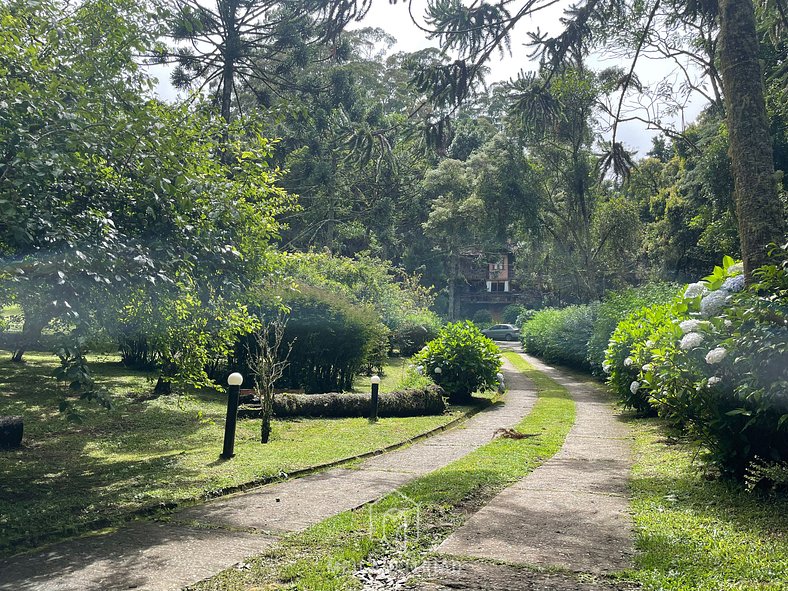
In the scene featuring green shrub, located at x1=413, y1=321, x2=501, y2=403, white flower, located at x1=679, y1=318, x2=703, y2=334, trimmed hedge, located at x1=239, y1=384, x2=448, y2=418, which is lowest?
trimmed hedge, located at x1=239, y1=384, x2=448, y2=418

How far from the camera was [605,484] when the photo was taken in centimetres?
691

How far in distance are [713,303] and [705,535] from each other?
96.4 inches

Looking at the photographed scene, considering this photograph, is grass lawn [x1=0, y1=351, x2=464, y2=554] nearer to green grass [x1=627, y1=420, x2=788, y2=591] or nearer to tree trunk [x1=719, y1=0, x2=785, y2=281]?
green grass [x1=627, y1=420, x2=788, y2=591]

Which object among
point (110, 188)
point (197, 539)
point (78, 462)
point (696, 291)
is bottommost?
point (78, 462)

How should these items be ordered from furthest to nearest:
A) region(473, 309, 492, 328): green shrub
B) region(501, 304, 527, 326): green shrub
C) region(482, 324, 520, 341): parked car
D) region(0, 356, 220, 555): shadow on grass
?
1. region(501, 304, 527, 326): green shrub
2. region(473, 309, 492, 328): green shrub
3. region(482, 324, 520, 341): parked car
4. region(0, 356, 220, 555): shadow on grass

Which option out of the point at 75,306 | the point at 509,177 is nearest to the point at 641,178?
the point at 509,177

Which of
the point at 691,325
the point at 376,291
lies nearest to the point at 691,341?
the point at 691,325

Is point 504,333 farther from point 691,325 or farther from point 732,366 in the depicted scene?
point 732,366

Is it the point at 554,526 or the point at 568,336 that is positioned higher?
the point at 568,336

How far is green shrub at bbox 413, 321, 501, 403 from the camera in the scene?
15.9 meters

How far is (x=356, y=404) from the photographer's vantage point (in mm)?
12906

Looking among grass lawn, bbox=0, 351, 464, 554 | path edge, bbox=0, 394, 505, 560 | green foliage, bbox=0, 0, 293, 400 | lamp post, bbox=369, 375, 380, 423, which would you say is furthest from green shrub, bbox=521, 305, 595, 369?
green foliage, bbox=0, 0, 293, 400

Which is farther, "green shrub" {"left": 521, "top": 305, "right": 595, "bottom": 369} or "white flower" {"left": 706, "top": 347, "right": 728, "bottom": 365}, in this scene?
"green shrub" {"left": 521, "top": 305, "right": 595, "bottom": 369}

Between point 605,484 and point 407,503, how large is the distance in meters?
2.38
